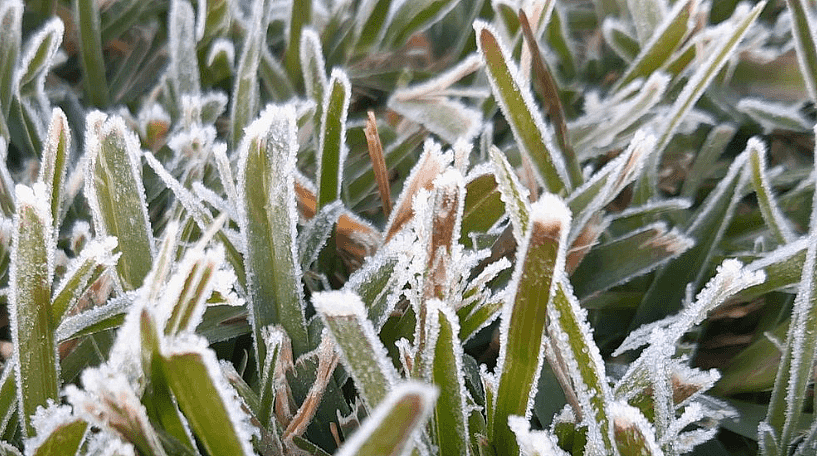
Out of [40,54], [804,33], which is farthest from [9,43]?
[804,33]

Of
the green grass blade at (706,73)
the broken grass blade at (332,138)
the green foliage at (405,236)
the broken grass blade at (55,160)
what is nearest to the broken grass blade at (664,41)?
the green foliage at (405,236)

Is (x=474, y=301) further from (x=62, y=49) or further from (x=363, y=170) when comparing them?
(x=62, y=49)

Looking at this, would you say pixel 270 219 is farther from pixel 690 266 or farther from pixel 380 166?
pixel 690 266

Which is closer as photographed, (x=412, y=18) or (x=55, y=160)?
(x=55, y=160)

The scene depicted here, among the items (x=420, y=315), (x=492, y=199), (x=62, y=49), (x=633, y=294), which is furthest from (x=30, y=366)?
(x=62, y=49)

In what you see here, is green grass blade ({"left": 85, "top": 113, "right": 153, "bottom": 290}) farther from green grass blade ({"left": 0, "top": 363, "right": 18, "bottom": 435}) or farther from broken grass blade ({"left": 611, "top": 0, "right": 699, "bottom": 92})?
broken grass blade ({"left": 611, "top": 0, "right": 699, "bottom": 92})

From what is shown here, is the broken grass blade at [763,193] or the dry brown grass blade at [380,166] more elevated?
the dry brown grass blade at [380,166]

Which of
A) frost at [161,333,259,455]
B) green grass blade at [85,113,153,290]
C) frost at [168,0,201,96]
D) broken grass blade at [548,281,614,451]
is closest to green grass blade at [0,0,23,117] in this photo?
frost at [168,0,201,96]

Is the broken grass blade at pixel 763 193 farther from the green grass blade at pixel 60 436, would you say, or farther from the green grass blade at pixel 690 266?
the green grass blade at pixel 60 436
